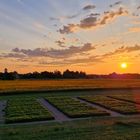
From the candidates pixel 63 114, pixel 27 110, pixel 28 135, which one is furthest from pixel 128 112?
pixel 28 135

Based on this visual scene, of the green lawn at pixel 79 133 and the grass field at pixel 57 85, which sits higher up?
the grass field at pixel 57 85

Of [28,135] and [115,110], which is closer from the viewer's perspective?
[28,135]

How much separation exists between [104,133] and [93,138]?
1367mm

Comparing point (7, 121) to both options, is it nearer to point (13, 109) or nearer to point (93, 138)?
point (13, 109)

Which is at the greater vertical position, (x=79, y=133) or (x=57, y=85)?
(x=57, y=85)

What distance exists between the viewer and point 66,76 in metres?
159

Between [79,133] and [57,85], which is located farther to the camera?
[57,85]

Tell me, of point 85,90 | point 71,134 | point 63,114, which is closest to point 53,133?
point 71,134

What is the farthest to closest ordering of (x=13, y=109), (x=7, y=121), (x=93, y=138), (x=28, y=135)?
1. (x=13, y=109)
2. (x=7, y=121)
3. (x=28, y=135)
4. (x=93, y=138)

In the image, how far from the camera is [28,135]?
16.8 m

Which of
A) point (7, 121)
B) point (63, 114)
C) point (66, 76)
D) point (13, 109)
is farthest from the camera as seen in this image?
point (66, 76)

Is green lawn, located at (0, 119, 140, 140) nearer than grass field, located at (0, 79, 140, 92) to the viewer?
Yes

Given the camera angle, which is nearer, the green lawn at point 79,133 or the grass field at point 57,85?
the green lawn at point 79,133

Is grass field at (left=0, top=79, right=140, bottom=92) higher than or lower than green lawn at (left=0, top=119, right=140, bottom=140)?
higher
